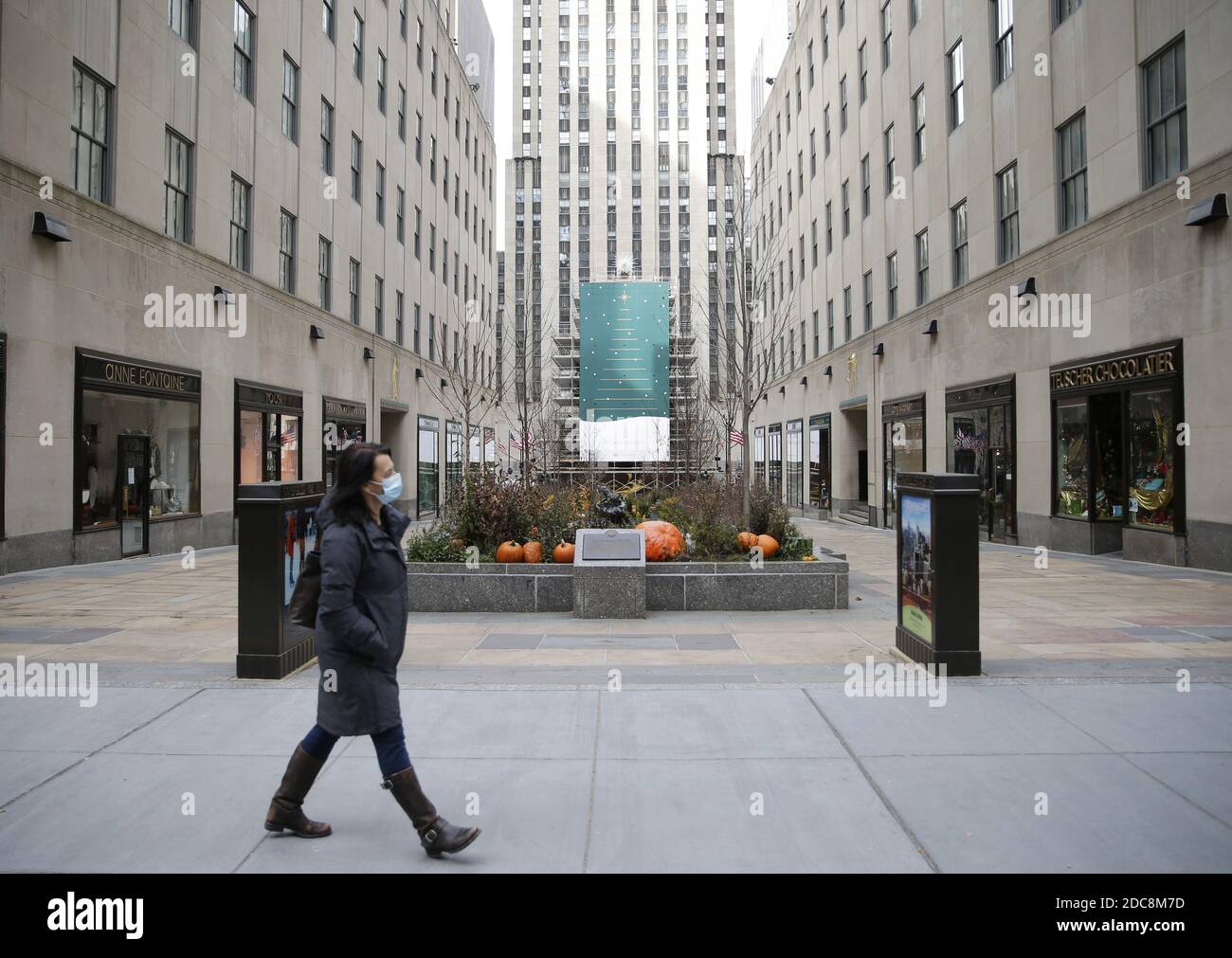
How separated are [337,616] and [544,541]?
300 inches

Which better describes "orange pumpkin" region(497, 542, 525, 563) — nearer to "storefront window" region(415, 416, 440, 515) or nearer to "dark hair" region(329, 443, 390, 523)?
"dark hair" region(329, 443, 390, 523)

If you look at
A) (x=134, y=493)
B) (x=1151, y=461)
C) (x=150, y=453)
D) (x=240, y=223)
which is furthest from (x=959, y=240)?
(x=134, y=493)

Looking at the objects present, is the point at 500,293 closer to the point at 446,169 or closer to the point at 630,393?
the point at 630,393

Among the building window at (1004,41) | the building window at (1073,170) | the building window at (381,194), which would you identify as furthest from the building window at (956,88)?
the building window at (381,194)

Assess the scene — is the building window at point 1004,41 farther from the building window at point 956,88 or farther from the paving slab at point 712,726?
the paving slab at point 712,726

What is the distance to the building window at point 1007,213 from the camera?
1956cm

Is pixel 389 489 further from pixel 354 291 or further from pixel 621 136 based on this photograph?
pixel 621 136

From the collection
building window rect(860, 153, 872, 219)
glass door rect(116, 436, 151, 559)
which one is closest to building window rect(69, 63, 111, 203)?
A: glass door rect(116, 436, 151, 559)

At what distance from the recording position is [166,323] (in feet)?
56.4

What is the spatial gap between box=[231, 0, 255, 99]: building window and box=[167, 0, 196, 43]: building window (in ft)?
6.13

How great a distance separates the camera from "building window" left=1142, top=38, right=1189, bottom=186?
13.9 m

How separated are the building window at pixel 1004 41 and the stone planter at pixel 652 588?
1633 centimetres

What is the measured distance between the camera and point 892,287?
91.5 feet
